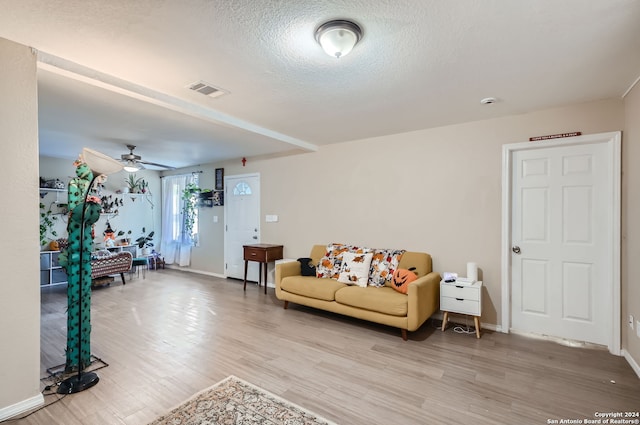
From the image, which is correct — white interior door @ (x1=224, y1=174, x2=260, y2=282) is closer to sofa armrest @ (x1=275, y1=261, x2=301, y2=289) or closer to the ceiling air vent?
→ sofa armrest @ (x1=275, y1=261, x2=301, y2=289)

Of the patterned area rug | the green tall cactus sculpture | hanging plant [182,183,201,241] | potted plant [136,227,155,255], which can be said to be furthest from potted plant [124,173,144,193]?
the patterned area rug

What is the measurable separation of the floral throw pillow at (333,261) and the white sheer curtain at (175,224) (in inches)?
155

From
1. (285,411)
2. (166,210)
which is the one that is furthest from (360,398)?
(166,210)

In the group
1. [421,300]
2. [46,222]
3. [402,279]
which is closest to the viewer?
[421,300]

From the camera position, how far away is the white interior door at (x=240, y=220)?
579 cm

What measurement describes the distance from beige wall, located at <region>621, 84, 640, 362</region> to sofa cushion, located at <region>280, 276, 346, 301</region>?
2.68 meters

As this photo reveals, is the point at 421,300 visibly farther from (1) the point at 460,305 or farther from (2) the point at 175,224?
(2) the point at 175,224

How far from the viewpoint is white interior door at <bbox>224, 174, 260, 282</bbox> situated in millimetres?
5785

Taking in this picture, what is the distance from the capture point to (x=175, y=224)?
7.22 metres

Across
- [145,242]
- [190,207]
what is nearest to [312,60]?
[190,207]

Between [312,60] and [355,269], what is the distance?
2531 mm

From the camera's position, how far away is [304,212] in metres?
5.08

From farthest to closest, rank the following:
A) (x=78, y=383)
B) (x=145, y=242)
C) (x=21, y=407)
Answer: (x=145, y=242), (x=78, y=383), (x=21, y=407)

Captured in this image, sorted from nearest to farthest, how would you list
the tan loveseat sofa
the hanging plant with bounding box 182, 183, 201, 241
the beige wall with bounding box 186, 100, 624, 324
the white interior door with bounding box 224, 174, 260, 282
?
the tan loveseat sofa < the beige wall with bounding box 186, 100, 624, 324 < the white interior door with bounding box 224, 174, 260, 282 < the hanging plant with bounding box 182, 183, 201, 241
